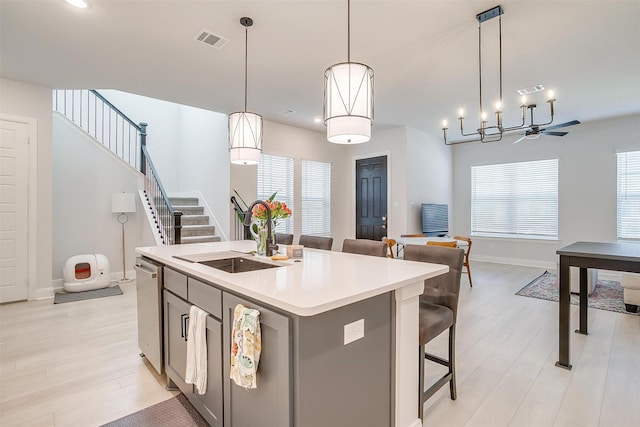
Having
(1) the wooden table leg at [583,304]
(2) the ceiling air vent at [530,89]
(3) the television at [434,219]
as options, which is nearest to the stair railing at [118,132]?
(3) the television at [434,219]

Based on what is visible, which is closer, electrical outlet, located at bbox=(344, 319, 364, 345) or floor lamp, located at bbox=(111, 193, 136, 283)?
electrical outlet, located at bbox=(344, 319, 364, 345)

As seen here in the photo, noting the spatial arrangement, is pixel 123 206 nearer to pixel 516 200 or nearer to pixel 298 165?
pixel 298 165

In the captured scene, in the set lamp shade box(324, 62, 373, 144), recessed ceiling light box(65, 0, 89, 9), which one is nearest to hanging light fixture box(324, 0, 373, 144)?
lamp shade box(324, 62, 373, 144)

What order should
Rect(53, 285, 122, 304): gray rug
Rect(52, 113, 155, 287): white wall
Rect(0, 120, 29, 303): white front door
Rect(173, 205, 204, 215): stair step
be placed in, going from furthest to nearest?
Rect(173, 205, 204, 215): stair step → Rect(52, 113, 155, 287): white wall → Rect(53, 285, 122, 304): gray rug → Rect(0, 120, 29, 303): white front door

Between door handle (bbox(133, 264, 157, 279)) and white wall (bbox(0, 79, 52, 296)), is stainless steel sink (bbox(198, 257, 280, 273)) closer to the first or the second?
door handle (bbox(133, 264, 157, 279))

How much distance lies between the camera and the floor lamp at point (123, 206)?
A: 5.07m

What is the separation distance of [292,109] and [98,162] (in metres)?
3.31

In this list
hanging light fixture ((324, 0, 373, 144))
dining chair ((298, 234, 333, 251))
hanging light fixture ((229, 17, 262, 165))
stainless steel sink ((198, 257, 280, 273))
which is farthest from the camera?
dining chair ((298, 234, 333, 251))

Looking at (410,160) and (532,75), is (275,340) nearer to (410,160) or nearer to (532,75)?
(532,75)

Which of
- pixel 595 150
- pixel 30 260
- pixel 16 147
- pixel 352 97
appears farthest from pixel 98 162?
pixel 595 150

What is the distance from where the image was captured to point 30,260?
4137 millimetres

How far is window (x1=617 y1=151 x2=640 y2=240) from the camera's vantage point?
5.54 meters

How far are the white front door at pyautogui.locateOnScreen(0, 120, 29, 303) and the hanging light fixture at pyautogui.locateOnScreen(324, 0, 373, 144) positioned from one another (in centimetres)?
458

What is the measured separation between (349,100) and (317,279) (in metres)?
0.96
